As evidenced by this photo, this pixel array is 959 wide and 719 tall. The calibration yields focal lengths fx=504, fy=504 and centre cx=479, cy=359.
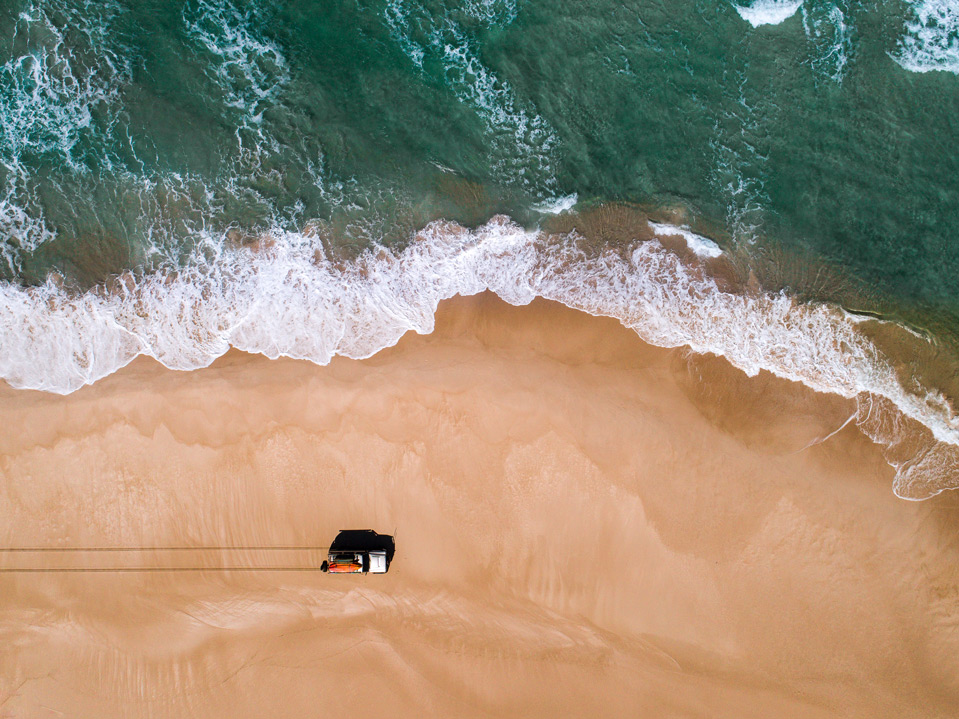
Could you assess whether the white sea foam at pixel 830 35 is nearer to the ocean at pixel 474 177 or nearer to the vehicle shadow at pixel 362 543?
the ocean at pixel 474 177

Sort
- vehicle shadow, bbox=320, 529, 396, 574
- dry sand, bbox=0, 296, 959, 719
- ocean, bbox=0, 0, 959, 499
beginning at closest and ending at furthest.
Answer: dry sand, bbox=0, 296, 959, 719 → vehicle shadow, bbox=320, 529, 396, 574 → ocean, bbox=0, 0, 959, 499

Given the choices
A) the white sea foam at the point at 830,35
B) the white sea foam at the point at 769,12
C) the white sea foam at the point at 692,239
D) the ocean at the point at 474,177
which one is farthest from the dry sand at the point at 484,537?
Answer: the white sea foam at the point at 769,12

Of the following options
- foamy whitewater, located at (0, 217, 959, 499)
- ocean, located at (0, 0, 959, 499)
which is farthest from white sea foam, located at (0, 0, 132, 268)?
foamy whitewater, located at (0, 217, 959, 499)

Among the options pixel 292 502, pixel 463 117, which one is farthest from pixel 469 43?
pixel 292 502

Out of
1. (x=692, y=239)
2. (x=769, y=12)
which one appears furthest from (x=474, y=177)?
(x=769, y=12)

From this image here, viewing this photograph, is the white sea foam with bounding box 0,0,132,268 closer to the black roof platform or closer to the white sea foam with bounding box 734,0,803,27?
the black roof platform

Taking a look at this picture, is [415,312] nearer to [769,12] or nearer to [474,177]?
[474,177]

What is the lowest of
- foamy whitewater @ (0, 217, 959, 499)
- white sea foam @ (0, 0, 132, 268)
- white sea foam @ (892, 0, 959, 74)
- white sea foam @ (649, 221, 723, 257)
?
foamy whitewater @ (0, 217, 959, 499)
